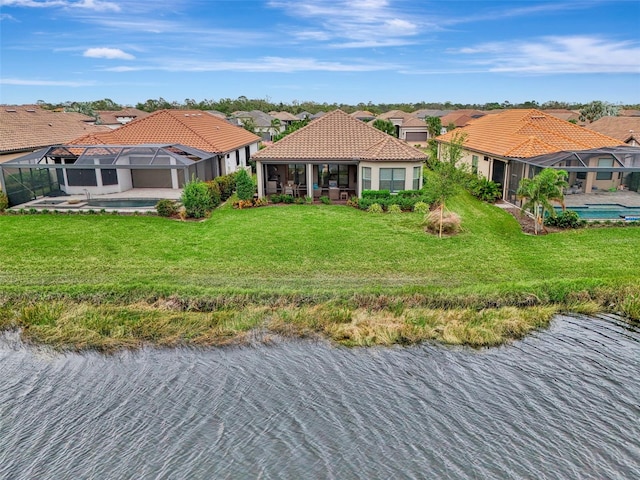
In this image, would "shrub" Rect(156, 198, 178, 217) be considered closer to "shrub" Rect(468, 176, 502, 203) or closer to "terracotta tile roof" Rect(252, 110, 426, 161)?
"terracotta tile roof" Rect(252, 110, 426, 161)

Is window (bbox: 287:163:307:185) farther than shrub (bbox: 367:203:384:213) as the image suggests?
Yes

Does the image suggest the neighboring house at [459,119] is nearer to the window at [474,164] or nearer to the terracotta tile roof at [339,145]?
the window at [474,164]

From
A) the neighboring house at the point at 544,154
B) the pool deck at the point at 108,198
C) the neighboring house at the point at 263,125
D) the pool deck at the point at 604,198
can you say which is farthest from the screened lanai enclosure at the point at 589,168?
the neighboring house at the point at 263,125

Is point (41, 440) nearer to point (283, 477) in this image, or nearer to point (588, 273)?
point (283, 477)

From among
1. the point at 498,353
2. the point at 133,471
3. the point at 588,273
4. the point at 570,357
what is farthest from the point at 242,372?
the point at 588,273

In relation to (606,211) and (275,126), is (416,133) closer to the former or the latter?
(275,126)

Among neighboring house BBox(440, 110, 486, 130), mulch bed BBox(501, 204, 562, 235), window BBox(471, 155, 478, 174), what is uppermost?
neighboring house BBox(440, 110, 486, 130)

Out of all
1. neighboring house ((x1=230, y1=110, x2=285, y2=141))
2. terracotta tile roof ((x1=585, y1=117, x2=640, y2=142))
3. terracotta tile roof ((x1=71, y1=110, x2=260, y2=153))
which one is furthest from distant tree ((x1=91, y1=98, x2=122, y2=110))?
terracotta tile roof ((x1=585, y1=117, x2=640, y2=142))

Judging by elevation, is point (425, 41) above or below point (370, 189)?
above
